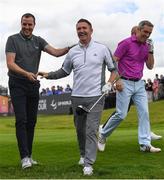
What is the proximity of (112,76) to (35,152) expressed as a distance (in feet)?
8.16

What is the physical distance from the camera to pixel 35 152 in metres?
9.52

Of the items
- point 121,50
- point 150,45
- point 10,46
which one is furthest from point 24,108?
point 150,45

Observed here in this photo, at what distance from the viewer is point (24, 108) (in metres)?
8.09

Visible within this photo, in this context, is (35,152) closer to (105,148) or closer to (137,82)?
(105,148)

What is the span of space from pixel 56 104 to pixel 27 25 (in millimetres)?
32235

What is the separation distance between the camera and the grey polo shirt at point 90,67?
25.0ft

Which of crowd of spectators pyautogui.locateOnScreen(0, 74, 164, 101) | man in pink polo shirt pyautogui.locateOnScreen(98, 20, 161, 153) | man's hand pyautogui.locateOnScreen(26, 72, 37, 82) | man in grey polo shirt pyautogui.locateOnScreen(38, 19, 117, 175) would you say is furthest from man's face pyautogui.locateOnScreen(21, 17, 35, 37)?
crowd of spectators pyautogui.locateOnScreen(0, 74, 164, 101)

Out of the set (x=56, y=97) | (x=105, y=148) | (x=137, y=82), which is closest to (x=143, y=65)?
(x=137, y=82)

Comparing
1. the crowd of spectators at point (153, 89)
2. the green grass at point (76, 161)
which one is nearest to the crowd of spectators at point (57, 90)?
the crowd of spectators at point (153, 89)

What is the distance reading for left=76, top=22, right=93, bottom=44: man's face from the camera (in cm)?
766

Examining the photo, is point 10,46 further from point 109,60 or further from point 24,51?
point 109,60

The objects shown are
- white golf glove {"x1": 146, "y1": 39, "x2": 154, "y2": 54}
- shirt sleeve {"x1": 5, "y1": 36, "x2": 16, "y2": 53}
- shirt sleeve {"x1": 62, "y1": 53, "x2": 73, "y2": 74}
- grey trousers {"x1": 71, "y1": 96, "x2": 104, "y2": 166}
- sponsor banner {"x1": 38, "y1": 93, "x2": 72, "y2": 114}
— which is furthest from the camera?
sponsor banner {"x1": 38, "y1": 93, "x2": 72, "y2": 114}

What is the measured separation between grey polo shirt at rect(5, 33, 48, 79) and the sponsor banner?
29.6 metres

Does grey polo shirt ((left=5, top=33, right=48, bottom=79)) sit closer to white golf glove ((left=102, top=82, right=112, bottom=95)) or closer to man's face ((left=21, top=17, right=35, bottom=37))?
man's face ((left=21, top=17, right=35, bottom=37))
